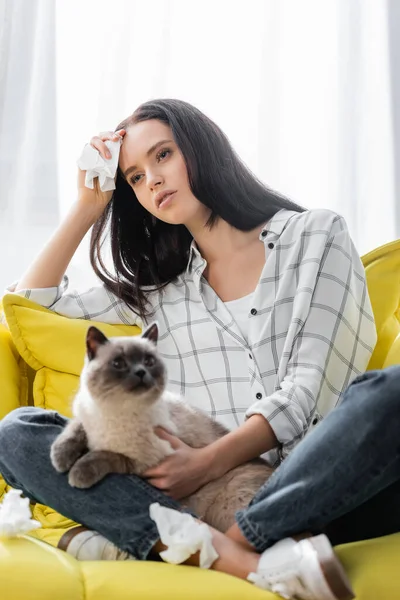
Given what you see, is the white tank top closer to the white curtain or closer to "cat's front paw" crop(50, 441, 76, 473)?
"cat's front paw" crop(50, 441, 76, 473)

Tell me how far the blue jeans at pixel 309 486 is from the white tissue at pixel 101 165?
0.91 metres

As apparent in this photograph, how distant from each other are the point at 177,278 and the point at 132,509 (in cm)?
96

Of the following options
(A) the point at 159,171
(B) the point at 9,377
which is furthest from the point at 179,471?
(A) the point at 159,171

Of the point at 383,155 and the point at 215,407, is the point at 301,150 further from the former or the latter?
the point at 215,407

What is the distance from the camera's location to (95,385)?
1.47m

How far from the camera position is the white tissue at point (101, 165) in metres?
2.24

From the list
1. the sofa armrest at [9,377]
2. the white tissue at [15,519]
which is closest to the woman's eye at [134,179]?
the sofa armrest at [9,377]

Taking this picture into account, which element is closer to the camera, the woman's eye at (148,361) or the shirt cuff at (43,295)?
the woman's eye at (148,361)

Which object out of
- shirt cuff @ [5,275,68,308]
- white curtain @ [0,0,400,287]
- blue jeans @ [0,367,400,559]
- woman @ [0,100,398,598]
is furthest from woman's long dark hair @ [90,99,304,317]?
blue jeans @ [0,367,400,559]

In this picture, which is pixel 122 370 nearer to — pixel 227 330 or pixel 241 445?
pixel 241 445

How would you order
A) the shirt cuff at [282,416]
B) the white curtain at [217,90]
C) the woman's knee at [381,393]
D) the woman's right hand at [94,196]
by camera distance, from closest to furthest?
the woman's knee at [381,393] < the shirt cuff at [282,416] < the woman's right hand at [94,196] < the white curtain at [217,90]

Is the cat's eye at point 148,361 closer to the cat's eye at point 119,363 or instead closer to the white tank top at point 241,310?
the cat's eye at point 119,363

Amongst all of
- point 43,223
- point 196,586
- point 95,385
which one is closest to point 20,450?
point 95,385

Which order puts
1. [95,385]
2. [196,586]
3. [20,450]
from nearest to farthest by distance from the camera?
[196,586] < [95,385] < [20,450]
